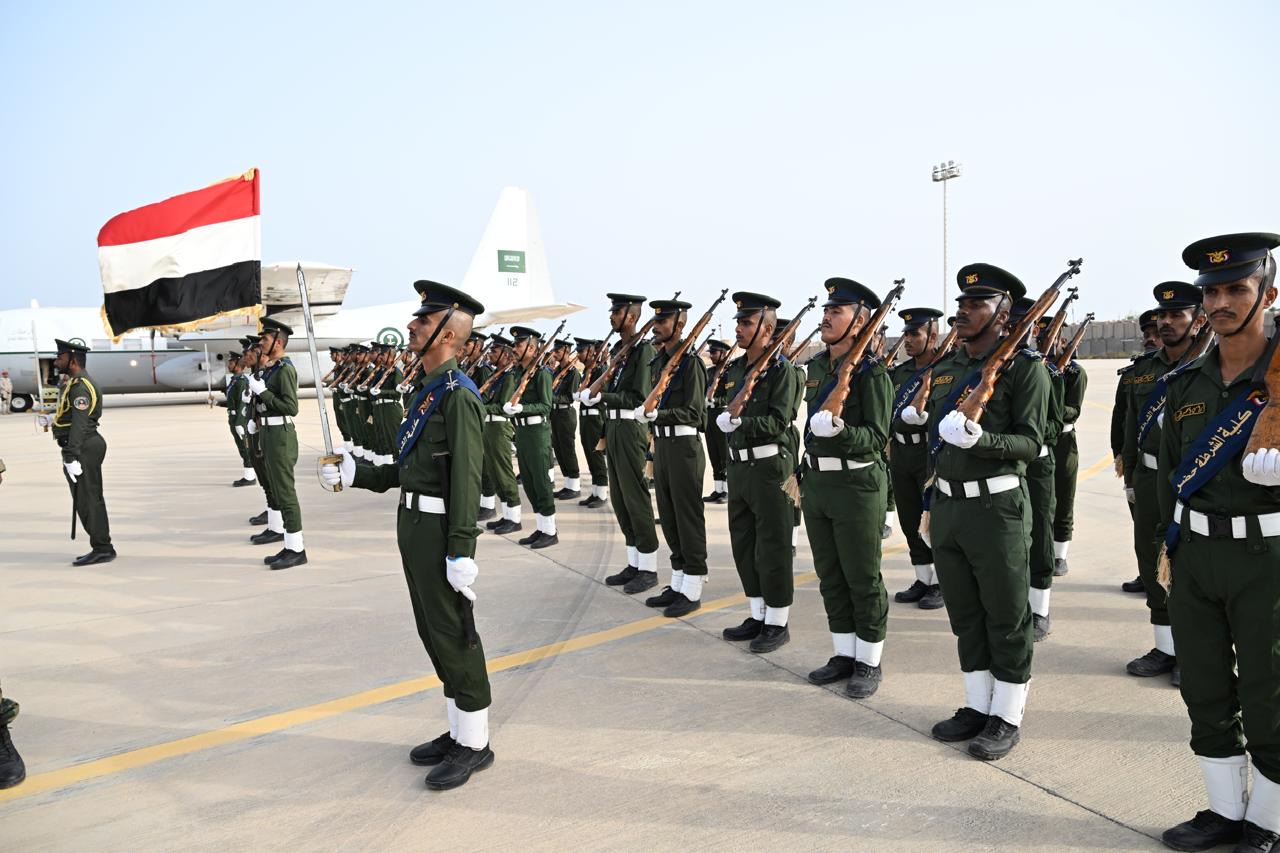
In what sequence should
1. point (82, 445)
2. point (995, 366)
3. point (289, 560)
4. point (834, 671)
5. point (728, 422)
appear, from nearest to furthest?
1. point (995, 366)
2. point (834, 671)
3. point (728, 422)
4. point (289, 560)
5. point (82, 445)

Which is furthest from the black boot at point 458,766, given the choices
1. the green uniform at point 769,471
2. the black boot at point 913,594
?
the black boot at point 913,594

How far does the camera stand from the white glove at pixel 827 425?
4.13 m

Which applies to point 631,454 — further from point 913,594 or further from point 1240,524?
point 1240,524

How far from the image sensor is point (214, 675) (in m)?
4.91

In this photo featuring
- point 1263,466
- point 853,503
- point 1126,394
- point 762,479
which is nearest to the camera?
point 1263,466

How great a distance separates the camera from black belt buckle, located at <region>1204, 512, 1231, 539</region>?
8.91 ft

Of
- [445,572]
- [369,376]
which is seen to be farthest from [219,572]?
[369,376]

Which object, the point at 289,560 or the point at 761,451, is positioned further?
the point at 289,560

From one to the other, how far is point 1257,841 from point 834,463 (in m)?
2.27

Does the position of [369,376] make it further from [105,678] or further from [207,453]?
[105,678]

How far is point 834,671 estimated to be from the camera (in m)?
4.42

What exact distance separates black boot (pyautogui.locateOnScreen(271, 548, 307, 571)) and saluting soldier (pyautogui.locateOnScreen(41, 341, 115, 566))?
195cm

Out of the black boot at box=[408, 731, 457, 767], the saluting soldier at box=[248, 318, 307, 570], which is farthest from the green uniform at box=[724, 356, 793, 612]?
the saluting soldier at box=[248, 318, 307, 570]

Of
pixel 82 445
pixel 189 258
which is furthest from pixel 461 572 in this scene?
pixel 82 445
